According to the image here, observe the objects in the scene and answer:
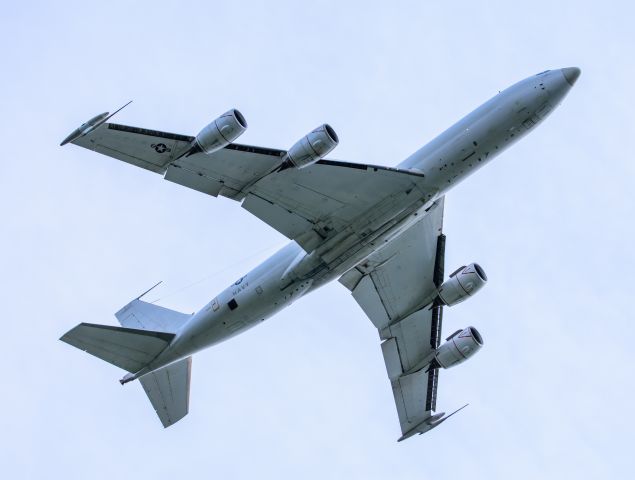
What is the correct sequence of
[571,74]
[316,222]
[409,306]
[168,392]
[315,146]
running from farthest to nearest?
[409,306]
[168,392]
[316,222]
[571,74]
[315,146]

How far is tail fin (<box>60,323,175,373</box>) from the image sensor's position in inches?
1907

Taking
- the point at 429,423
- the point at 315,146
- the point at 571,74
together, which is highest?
the point at 315,146

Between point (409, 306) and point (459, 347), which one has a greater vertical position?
point (409, 306)

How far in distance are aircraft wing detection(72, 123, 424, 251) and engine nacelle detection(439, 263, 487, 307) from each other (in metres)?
7.81

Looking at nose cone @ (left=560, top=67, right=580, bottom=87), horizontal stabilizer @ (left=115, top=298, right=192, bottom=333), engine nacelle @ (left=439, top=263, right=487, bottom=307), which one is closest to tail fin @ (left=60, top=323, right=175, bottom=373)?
horizontal stabilizer @ (left=115, top=298, right=192, bottom=333)

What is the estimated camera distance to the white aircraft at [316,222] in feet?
146

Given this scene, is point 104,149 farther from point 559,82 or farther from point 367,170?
point 559,82

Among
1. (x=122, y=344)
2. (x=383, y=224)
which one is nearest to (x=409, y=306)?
(x=383, y=224)

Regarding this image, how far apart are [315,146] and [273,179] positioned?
10.9ft

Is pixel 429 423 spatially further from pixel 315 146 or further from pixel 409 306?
pixel 315 146

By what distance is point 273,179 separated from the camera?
152 ft

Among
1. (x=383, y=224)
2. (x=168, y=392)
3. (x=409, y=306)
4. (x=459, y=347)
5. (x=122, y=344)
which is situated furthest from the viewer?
(x=409, y=306)

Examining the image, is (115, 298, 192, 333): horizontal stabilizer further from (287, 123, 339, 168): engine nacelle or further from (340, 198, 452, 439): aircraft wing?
(287, 123, 339, 168): engine nacelle

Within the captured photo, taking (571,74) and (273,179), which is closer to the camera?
(571,74)
